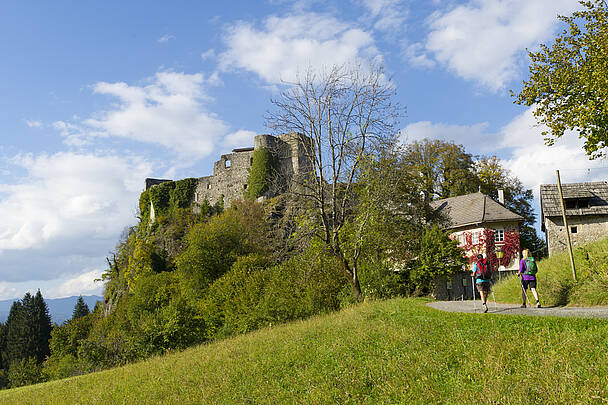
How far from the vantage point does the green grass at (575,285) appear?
14031mm

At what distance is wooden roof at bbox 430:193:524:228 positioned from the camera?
1377 inches

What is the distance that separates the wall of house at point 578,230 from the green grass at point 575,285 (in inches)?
602

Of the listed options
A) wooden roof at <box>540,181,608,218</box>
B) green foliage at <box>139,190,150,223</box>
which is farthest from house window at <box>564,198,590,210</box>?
green foliage at <box>139,190,150,223</box>

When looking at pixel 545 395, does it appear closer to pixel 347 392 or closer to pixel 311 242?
pixel 347 392

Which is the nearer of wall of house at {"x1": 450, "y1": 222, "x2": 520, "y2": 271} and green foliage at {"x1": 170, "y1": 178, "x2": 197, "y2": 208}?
wall of house at {"x1": 450, "y1": 222, "x2": 520, "y2": 271}

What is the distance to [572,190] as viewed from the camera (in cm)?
3416

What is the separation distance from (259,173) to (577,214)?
31751 millimetres

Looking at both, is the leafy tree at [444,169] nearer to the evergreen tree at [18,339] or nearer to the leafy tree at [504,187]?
the leafy tree at [504,187]

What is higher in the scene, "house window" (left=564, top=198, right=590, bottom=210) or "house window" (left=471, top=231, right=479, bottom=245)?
"house window" (left=564, top=198, right=590, bottom=210)

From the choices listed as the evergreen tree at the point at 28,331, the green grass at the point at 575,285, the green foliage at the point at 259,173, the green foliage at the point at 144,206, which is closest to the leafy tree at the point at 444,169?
the green foliage at the point at 259,173

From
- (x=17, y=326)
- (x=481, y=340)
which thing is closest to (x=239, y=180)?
(x=17, y=326)

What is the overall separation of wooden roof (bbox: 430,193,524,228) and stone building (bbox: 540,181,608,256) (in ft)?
6.81

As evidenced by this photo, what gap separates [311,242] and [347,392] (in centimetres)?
1204

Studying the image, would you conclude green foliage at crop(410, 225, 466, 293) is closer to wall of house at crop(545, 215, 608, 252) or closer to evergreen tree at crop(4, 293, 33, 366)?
wall of house at crop(545, 215, 608, 252)
